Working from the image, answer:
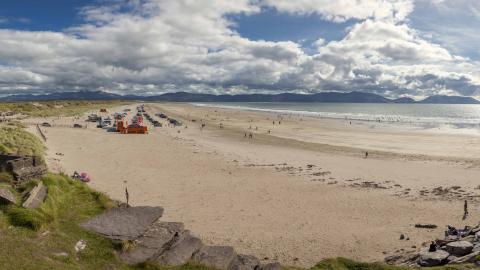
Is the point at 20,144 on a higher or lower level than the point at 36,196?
lower

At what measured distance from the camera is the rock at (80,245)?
10.8 metres

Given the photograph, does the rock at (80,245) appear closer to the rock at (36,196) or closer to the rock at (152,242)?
the rock at (152,242)

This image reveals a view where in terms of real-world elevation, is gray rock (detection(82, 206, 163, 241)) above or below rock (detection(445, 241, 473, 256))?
above

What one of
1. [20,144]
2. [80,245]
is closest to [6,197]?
[80,245]

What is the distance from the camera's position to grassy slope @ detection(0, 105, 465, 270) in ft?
31.3

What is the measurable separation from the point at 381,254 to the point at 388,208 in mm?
6773

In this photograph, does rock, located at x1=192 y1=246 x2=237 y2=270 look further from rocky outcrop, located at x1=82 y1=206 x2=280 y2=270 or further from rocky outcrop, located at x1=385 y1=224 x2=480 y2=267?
rocky outcrop, located at x1=385 y1=224 x2=480 y2=267

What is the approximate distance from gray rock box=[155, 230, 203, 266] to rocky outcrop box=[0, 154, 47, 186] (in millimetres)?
6856

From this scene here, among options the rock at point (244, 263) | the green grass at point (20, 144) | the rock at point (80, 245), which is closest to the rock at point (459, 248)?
the rock at point (244, 263)

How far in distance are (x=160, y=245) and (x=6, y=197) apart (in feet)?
17.2

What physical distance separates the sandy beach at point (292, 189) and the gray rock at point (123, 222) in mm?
3413

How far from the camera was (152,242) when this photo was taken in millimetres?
12000

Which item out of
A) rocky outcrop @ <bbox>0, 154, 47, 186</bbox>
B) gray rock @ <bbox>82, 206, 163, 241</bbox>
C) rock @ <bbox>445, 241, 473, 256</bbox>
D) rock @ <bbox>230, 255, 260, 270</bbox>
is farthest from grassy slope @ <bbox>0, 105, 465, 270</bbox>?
rock @ <bbox>445, 241, 473, 256</bbox>

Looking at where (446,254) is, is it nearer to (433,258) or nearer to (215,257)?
(433,258)
